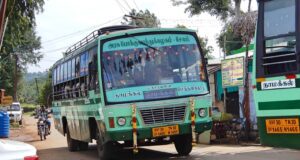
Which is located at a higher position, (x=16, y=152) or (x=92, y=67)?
(x=92, y=67)

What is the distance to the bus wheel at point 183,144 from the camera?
13.2 metres

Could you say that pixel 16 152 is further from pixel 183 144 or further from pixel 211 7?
pixel 211 7

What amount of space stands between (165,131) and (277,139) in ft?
14.4

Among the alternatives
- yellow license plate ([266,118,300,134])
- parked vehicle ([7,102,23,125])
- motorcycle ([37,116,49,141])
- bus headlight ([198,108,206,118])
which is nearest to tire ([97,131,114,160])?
bus headlight ([198,108,206,118])

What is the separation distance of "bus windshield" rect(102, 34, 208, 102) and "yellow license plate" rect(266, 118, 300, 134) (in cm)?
436

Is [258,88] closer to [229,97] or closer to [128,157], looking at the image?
[128,157]

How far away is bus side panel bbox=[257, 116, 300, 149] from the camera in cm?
732

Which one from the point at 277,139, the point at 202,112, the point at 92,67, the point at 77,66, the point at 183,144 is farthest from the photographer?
the point at 77,66

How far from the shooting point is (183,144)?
13500 millimetres

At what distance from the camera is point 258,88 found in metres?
7.84

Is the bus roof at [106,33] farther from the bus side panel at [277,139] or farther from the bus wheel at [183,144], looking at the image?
the bus side panel at [277,139]

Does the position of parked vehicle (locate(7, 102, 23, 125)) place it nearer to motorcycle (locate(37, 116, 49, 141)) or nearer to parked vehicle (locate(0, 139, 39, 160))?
motorcycle (locate(37, 116, 49, 141))

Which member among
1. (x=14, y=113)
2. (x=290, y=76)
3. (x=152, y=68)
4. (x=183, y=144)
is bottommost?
(x=183, y=144)

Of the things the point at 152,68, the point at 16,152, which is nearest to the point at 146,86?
the point at 152,68
